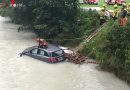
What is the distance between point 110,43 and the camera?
22812mm

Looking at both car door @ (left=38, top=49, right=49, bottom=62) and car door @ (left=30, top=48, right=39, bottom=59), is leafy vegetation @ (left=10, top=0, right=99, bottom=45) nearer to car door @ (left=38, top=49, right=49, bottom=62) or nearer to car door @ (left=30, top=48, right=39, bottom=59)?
car door @ (left=30, top=48, right=39, bottom=59)

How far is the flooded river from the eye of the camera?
2144 centimetres

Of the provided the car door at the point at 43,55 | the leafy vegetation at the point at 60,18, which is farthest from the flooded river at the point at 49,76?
the leafy vegetation at the point at 60,18

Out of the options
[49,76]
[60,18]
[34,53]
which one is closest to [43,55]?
[34,53]

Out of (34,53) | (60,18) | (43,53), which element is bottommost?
(34,53)

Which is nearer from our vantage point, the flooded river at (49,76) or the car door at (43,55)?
the flooded river at (49,76)

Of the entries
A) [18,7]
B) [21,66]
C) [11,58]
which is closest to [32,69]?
[21,66]

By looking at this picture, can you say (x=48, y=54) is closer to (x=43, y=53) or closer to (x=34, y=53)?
(x=43, y=53)

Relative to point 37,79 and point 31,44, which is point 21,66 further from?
point 31,44

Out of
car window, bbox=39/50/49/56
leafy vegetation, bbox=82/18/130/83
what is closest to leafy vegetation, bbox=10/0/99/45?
car window, bbox=39/50/49/56

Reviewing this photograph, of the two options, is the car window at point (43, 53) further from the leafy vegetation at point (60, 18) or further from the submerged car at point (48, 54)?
the leafy vegetation at point (60, 18)

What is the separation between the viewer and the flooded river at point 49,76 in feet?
70.3

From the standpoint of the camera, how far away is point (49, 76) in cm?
2305

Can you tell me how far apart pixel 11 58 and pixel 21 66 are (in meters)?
2.23
